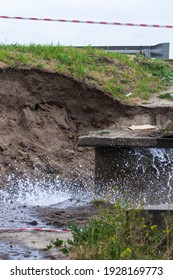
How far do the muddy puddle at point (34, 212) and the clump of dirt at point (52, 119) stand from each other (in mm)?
350

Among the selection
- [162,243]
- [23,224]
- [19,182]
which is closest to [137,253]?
[162,243]

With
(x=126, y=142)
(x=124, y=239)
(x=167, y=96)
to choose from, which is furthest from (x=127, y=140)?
(x=124, y=239)

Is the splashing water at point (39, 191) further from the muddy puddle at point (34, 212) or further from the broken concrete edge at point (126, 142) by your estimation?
the broken concrete edge at point (126, 142)

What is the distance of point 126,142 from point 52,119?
12.6 ft

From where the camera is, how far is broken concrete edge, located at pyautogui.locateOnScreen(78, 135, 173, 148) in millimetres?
12633

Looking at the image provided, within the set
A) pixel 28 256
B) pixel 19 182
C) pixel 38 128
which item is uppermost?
pixel 38 128

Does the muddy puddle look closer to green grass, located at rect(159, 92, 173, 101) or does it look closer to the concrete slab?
the concrete slab

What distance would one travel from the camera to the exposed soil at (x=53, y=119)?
15.7m

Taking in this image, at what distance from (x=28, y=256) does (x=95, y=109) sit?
8705mm

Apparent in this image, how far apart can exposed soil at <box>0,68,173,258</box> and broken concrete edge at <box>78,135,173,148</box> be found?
236cm

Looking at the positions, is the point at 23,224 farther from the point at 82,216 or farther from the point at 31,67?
the point at 31,67

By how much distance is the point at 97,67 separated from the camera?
58.3 feet

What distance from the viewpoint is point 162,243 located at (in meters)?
8.17

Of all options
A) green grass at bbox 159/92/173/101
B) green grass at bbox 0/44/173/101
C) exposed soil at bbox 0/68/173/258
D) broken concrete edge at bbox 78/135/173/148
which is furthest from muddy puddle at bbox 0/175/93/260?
green grass at bbox 159/92/173/101
